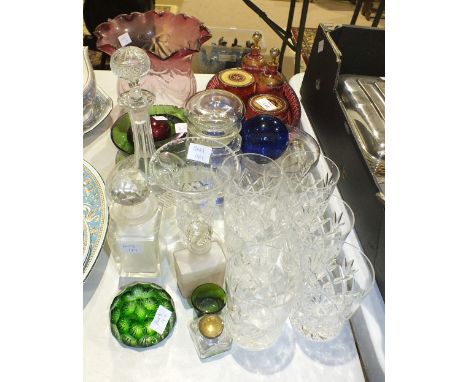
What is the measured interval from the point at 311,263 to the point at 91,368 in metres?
0.37

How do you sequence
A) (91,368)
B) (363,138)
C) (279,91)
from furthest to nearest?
(279,91) → (363,138) → (91,368)

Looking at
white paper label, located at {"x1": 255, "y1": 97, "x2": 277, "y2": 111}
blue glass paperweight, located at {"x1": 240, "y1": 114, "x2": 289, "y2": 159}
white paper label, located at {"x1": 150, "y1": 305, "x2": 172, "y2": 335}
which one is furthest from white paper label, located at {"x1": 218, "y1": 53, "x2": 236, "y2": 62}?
white paper label, located at {"x1": 150, "y1": 305, "x2": 172, "y2": 335}

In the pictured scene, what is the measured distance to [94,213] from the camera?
73 cm

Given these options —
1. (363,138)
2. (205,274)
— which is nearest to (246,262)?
(205,274)

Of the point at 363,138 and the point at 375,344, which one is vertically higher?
the point at 363,138

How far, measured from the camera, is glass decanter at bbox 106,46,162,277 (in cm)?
64

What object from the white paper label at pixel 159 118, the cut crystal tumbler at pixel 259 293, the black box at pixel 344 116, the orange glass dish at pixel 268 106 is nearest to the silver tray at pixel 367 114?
the black box at pixel 344 116

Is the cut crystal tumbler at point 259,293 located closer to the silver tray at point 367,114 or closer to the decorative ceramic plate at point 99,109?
the silver tray at point 367,114

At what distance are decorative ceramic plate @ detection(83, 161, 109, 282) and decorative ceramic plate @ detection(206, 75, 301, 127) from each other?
39 cm

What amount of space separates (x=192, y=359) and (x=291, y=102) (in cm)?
68

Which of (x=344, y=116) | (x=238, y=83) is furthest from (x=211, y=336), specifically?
(x=238, y=83)

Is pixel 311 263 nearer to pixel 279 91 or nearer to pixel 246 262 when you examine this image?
pixel 246 262
